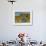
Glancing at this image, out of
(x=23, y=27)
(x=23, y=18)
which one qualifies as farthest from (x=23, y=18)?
(x=23, y=27)

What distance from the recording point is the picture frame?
16.3ft

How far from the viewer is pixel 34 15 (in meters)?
4.99

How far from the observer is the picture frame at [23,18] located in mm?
4973

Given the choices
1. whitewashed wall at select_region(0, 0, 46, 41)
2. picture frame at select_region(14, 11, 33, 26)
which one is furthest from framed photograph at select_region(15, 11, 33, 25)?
whitewashed wall at select_region(0, 0, 46, 41)

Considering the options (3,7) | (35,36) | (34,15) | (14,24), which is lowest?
(35,36)

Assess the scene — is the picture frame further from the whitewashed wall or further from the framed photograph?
the whitewashed wall

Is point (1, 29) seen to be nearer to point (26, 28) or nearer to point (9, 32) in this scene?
point (9, 32)

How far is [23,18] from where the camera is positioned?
16.5 ft

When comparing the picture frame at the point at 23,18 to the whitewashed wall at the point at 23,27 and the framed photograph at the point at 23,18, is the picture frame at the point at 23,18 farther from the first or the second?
the whitewashed wall at the point at 23,27

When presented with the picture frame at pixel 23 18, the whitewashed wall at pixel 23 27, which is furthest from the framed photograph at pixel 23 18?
the whitewashed wall at pixel 23 27

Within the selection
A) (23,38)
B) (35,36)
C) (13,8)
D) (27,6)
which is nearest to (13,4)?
(13,8)

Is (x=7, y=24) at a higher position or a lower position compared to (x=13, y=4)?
lower

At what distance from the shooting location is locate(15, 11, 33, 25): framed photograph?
4977mm

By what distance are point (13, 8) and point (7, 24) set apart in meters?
0.63
